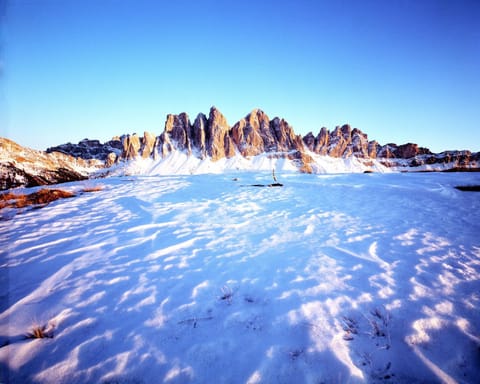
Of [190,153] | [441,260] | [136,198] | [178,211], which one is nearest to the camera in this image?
[441,260]

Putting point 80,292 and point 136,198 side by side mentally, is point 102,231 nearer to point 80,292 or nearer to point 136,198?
point 80,292

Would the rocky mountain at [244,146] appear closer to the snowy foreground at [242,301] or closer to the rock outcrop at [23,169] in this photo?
the rock outcrop at [23,169]

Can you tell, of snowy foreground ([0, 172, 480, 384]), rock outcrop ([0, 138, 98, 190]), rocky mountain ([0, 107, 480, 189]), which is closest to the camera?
snowy foreground ([0, 172, 480, 384])

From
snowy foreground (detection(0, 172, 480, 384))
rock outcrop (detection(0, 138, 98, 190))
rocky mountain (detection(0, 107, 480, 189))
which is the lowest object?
snowy foreground (detection(0, 172, 480, 384))

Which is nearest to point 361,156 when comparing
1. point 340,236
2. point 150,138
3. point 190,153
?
point 190,153

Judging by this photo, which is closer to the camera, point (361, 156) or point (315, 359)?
point (315, 359)

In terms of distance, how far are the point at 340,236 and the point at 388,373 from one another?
329 cm

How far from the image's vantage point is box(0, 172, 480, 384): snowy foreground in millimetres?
1886

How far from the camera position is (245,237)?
488 cm

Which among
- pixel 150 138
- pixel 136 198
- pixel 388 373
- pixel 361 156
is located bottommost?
pixel 388 373

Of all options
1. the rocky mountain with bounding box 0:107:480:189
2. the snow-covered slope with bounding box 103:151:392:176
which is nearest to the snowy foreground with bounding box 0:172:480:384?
the snow-covered slope with bounding box 103:151:392:176

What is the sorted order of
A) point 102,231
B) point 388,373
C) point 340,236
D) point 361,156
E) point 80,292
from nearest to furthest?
point 388,373, point 80,292, point 340,236, point 102,231, point 361,156

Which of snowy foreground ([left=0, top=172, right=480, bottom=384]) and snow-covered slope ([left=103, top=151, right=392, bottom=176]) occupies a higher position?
snow-covered slope ([left=103, top=151, right=392, bottom=176])

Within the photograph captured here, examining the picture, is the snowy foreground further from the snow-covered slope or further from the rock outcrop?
the snow-covered slope
